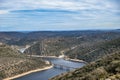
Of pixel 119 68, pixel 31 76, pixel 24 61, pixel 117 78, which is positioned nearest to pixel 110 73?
pixel 119 68

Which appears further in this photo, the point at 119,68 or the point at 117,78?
the point at 119,68

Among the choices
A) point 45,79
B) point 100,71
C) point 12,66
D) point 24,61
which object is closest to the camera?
point 100,71

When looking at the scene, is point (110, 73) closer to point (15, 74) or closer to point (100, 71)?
point (100, 71)

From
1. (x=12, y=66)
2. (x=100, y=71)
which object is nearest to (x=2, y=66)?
(x=12, y=66)

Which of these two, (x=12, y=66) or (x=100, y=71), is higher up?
(x=100, y=71)

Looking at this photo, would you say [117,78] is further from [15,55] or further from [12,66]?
[15,55]

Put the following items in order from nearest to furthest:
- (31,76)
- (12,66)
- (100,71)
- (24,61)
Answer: (100,71) → (31,76) → (12,66) → (24,61)
